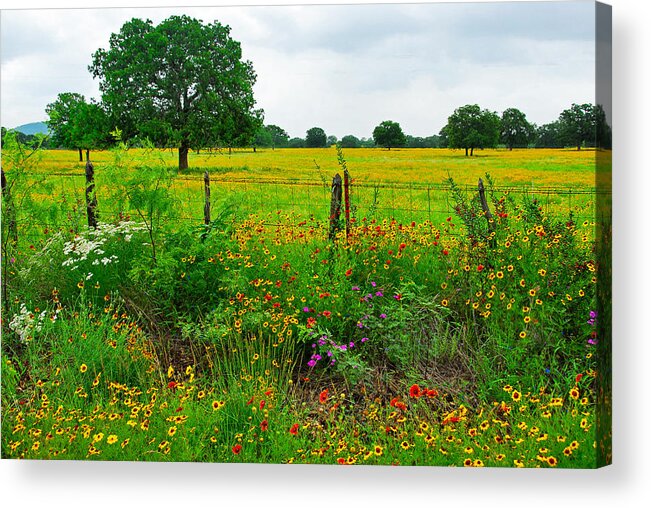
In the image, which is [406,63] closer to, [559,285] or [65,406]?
[559,285]

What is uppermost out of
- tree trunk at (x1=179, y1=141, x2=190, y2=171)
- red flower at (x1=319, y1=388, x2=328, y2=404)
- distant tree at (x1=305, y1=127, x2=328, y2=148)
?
distant tree at (x1=305, y1=127, x2=328, y2=148)

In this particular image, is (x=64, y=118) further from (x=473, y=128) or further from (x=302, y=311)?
(x=473, y=128)

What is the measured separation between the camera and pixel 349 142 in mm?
5641

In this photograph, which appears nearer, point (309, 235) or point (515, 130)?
point (515, 130)

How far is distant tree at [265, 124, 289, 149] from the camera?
18.6ft

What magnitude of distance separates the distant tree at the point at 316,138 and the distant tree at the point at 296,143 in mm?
28

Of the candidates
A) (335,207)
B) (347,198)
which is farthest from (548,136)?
(335,207)

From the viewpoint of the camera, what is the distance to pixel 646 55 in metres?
5.06

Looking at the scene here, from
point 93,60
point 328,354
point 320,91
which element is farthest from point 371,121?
point 93,60

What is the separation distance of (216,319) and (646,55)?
3.30 m

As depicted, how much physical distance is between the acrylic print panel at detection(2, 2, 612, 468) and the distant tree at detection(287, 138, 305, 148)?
0.05ft

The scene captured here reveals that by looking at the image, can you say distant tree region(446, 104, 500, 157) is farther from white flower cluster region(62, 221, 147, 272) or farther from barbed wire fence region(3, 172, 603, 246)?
white flower cluster region(62, 221, 147, 272)

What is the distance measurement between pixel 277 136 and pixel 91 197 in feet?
4.84

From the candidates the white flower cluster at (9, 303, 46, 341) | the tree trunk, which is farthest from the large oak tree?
the white flower cluster at (9, 303, 46, 341)
